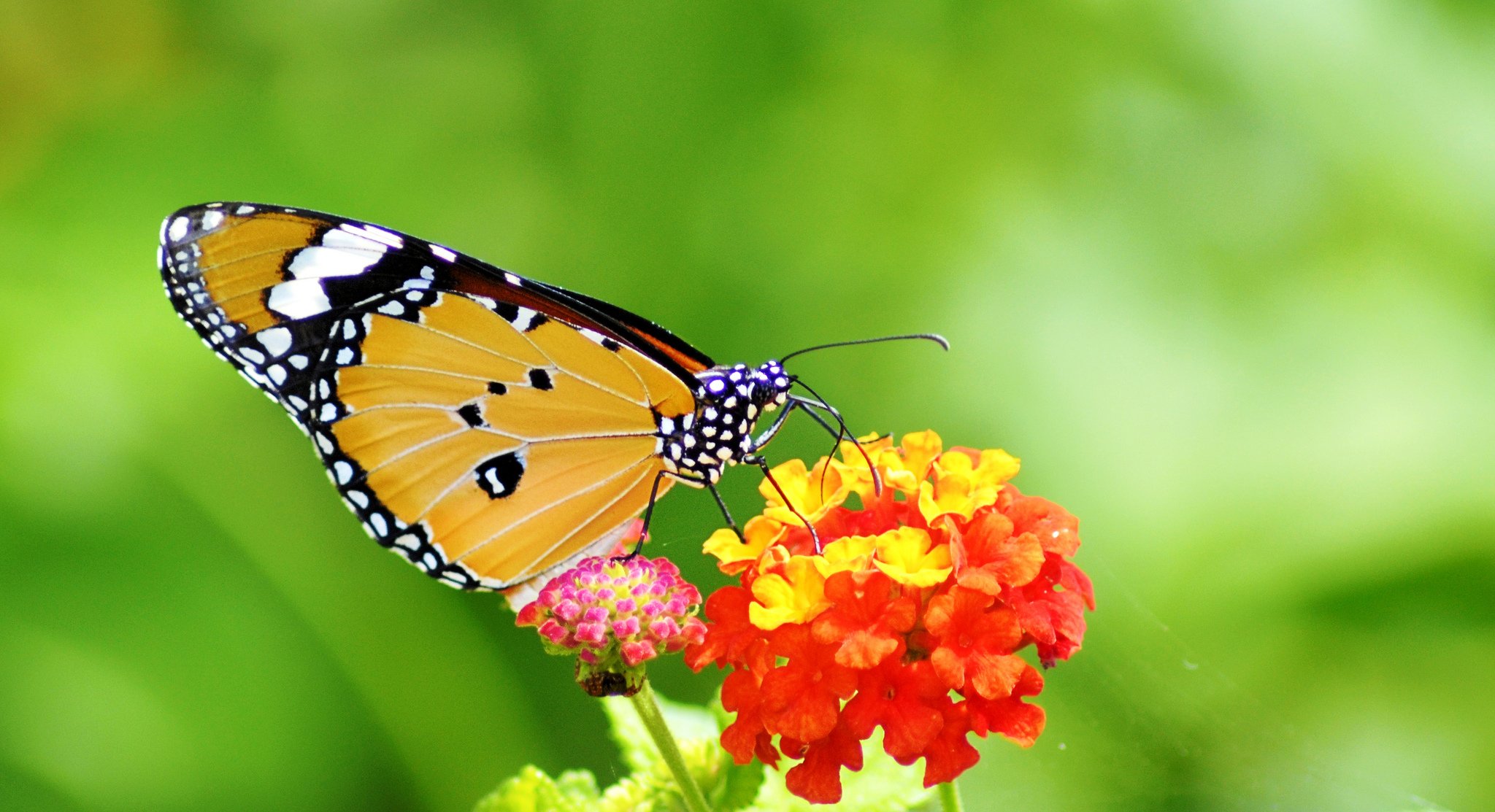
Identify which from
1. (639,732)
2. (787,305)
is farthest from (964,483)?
(787,305)

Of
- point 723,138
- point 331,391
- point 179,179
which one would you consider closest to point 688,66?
point 723,138

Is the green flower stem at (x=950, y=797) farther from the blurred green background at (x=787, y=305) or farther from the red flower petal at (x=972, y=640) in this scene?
the blurred green background at (x=787, y=305)

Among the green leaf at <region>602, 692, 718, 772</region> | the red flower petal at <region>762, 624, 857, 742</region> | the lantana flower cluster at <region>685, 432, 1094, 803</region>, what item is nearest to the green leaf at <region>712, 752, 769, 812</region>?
the green leaf at <region>602, 692, 718, 772</region>

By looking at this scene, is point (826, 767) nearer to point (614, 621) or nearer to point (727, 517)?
point (614, 621)

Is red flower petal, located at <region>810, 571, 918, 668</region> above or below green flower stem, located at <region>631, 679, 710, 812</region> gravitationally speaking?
above

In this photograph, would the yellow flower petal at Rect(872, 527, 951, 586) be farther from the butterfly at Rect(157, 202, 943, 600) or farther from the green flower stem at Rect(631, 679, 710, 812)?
the butterfly at Rect(157, 202, 943, 600)

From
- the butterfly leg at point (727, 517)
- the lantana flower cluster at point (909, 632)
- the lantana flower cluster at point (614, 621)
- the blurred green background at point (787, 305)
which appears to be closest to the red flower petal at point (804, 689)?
the lantana flower cluster at point (909, 632)

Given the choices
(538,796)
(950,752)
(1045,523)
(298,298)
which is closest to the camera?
(950,752)

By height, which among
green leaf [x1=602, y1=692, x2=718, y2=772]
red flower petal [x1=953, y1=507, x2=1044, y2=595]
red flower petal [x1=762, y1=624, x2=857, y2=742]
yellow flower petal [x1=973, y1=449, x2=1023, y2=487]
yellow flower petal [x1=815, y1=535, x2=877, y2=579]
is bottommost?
green leaf [x1=602, y1=692, x2=718, y2=772]
